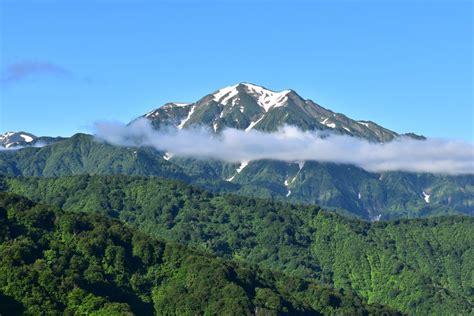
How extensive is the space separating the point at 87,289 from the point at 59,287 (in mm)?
11946

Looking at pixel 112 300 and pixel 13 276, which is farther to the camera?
pixel 112 300

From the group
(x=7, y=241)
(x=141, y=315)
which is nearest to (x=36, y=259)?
(x=7, y=241)

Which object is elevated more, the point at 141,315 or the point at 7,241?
the point at 7,241

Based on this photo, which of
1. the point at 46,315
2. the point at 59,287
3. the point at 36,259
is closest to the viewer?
the point at 46,315

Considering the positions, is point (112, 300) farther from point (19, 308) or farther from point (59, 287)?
point (19, 308)

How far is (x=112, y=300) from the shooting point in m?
194

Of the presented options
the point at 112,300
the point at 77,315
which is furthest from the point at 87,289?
the point at 77,315

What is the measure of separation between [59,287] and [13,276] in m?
9.62

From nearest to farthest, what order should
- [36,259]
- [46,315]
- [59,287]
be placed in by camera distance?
[46,315]
[59,287]
[36,259]

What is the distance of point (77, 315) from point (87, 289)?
19.7 meters

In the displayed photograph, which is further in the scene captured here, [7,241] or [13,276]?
[7,241]

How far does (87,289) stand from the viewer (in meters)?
190

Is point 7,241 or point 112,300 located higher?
point 7,241

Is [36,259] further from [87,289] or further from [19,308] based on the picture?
[19,308]
